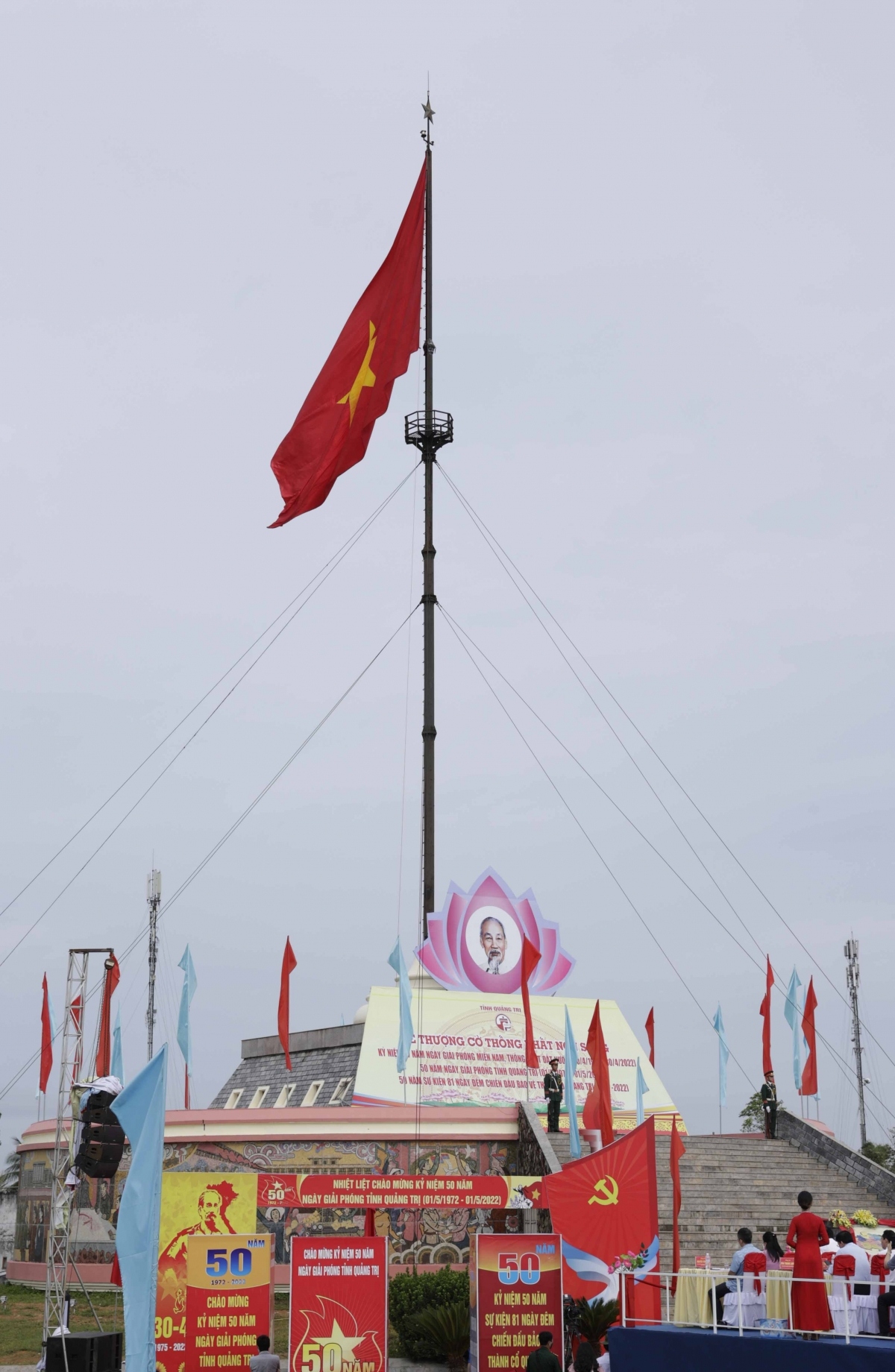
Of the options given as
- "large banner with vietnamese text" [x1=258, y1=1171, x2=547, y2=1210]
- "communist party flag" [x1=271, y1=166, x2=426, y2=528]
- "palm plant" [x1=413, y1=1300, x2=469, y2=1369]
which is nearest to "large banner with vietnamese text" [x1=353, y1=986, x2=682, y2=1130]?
"large banner with vietnamese text" [x1=258, y1=1171, x2=547, y2=1210]

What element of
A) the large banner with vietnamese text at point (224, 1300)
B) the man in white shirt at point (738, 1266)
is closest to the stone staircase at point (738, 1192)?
the man in white shirt at point (738, 1266)

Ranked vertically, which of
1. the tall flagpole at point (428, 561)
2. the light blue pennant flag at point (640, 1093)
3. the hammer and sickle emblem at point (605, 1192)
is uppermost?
the tall flagpole at point (428, 561)

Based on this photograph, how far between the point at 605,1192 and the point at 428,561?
15.9 meters

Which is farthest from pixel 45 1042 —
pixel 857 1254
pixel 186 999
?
pixel 857 1254

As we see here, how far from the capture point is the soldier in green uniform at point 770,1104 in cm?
2458

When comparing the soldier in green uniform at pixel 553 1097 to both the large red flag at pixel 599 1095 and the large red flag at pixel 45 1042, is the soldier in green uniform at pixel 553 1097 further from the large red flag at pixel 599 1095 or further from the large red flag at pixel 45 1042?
the large red flag at pixel 45 1042

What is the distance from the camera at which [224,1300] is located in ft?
48.0

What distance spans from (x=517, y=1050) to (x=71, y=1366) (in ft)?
47.5

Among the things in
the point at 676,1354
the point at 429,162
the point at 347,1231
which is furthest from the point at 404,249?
the point at 676,1354

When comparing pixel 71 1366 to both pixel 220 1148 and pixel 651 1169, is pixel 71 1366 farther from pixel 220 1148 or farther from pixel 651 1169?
pixel 220 1148

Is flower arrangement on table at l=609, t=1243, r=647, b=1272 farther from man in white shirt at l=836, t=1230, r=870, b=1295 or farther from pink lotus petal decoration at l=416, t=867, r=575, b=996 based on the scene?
pink lotus petal decoration at l=416, t=867, r=575, b=996

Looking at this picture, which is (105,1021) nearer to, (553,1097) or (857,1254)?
(553,1097)

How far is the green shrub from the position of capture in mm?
16797

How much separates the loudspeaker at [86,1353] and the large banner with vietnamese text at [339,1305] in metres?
1.90
